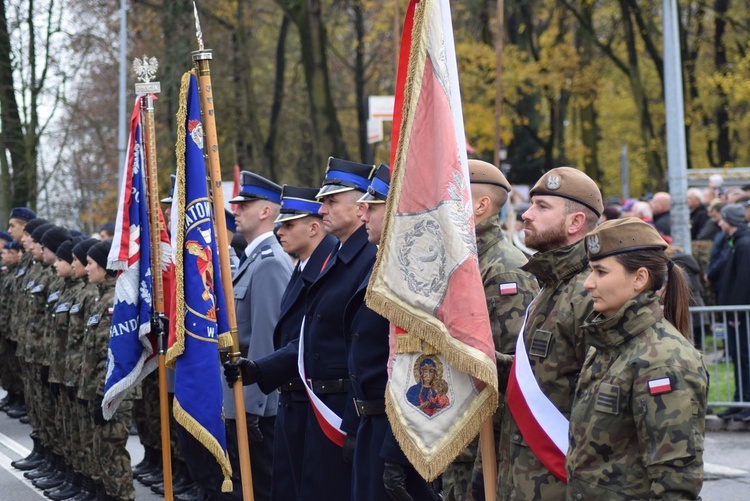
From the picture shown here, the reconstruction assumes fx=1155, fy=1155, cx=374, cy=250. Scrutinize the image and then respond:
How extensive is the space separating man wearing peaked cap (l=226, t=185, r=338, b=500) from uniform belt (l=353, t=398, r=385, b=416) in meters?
0.86

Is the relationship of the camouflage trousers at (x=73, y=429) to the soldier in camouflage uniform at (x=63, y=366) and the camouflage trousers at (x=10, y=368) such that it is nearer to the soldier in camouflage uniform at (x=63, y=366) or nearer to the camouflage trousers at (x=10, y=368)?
the soldier in camouflage uniform at (x=63, y=366)

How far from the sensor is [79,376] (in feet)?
29.5

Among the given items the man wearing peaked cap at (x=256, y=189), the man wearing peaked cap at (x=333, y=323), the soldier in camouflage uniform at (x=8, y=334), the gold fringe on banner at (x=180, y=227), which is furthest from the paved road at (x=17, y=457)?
the man wearing peaked cap at (x=333, y=323)

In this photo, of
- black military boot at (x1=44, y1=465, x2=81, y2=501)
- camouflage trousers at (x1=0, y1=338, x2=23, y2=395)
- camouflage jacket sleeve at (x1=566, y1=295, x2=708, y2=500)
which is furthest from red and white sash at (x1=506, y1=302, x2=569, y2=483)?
camouflage trousers at (x1=0, y1=338, x2=23, y2=395)

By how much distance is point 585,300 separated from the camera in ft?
14.7

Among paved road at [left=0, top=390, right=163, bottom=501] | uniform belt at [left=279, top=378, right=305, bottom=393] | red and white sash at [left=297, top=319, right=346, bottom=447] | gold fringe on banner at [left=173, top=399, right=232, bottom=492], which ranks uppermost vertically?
uniform belt at [left=279, top=378, right=305, bottom=393]

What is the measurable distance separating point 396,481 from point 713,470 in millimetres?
5272

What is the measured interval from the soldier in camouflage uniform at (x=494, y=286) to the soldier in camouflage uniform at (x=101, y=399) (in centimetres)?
357

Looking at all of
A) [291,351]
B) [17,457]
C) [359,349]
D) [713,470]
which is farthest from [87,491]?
[713,470]

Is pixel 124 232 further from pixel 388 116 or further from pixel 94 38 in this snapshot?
pixel 94 38

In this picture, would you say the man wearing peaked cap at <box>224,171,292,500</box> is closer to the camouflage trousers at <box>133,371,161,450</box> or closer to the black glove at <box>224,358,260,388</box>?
the black glove at <box>224,358,260,388</box>

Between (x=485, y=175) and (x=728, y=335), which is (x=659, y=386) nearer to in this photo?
(x=485, y=175)

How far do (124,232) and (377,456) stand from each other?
3.25 m

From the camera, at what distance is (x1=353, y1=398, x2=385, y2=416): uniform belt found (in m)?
5.45
